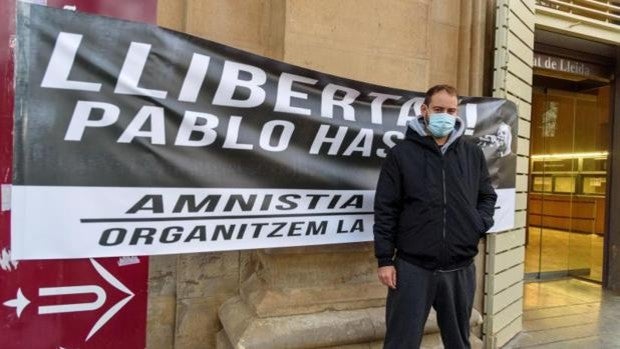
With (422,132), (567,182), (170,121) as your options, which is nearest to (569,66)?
(567,182)

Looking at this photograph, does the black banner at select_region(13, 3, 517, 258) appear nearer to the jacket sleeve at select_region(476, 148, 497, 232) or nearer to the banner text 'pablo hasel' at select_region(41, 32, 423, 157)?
the banner text 'pablo hasel' at select_region(41, 32, 423, 157)

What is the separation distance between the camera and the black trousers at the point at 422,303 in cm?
269

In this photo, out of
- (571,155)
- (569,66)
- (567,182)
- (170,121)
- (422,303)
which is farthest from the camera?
(567,182)

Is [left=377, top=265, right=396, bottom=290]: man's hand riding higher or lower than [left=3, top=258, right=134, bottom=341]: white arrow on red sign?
higher

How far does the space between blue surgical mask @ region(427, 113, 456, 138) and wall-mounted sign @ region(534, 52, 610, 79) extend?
12.6 ft

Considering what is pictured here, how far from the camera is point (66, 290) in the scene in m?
2.85

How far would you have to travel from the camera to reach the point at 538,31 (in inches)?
226

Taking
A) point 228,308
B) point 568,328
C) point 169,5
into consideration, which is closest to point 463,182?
point 228,308

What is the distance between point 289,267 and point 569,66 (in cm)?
501

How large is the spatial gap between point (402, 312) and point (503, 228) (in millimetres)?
1838

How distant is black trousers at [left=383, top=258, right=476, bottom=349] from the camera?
269 cm

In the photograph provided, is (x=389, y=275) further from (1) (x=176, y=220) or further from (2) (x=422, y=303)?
(1) (x=176, y=220)

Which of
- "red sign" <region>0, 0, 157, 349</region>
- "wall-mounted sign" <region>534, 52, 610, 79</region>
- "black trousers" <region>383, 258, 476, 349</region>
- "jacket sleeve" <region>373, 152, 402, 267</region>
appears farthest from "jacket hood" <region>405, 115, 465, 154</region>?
"wall-mounted sign" <region>534, 52, 610, 79</region>

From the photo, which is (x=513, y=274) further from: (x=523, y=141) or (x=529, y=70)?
(x=529, y=70)
